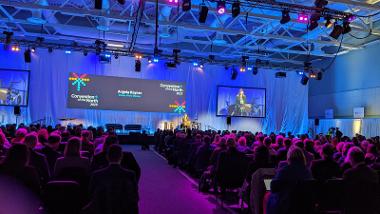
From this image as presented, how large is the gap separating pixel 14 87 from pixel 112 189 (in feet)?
56.1

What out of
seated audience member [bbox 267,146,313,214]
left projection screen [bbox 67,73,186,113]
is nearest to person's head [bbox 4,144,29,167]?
seated audience member [bbox 267,146,313,214]

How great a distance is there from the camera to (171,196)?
6648 millimetres

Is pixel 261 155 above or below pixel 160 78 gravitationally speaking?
below

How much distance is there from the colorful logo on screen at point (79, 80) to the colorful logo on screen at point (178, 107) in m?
4.97

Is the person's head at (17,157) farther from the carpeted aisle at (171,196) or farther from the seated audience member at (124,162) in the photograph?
the carpeted aisle at (171,196)

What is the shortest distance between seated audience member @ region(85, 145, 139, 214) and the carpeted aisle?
6.70 ft

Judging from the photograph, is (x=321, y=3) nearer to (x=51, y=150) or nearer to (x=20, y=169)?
(x=51, y=150)

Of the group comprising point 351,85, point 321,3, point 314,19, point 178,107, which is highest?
point 321,3

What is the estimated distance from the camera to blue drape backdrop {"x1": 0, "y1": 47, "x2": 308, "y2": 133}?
61.5 ft

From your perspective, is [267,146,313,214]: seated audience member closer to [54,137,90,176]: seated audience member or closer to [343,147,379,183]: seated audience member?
[343,147,379,183]: seated audience member

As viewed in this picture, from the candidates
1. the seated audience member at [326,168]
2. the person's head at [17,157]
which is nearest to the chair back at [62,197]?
the person's head at [17,157]

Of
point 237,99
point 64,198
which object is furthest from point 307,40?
point 64,198

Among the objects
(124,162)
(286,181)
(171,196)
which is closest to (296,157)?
(286,181)

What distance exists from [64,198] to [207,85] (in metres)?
18.5
